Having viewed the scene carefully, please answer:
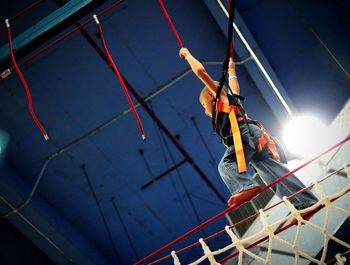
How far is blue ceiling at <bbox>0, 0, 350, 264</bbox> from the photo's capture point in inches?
254

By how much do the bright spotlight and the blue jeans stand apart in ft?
7.15

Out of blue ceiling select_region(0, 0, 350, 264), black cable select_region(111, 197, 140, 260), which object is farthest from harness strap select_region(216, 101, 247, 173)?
black cable select_region(111, 197, 140, 260)

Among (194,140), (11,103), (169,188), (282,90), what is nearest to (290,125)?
(282,90)

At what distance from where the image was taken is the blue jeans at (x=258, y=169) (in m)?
3.27

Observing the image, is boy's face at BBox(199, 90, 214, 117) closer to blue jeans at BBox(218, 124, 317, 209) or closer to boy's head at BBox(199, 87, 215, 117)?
boy's head at BBox(199, 87, 215, 117)

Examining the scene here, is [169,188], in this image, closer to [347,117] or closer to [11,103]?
[11,103]

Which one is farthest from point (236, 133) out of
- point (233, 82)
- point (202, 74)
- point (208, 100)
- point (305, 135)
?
point (305, 135)

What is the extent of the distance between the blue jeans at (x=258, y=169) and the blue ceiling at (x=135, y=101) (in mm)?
3354

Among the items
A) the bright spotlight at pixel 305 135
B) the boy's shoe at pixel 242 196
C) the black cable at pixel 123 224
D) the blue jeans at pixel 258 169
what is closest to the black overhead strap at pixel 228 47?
the blue jeans at pixel 258 169

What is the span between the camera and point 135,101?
277 inches

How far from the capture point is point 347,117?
14.6 feet

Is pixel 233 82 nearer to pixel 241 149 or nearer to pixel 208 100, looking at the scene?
pixel 208 100

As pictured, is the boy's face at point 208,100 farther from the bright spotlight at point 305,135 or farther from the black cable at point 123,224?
the black cable at point 123,224

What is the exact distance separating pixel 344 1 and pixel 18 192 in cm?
669
